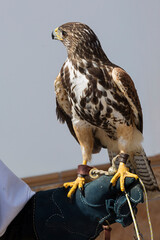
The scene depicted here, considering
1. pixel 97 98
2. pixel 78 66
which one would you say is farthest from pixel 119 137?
pixel 78 66

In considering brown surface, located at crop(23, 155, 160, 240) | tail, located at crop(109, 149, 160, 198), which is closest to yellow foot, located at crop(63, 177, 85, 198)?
tail, located at crop(109, 149, 160, 198)

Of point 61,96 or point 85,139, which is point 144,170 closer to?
point 85,139

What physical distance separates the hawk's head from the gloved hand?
1.55 ft

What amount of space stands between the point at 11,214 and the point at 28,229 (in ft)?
0.44

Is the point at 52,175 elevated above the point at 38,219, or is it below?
below

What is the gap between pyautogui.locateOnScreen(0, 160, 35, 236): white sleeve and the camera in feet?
3.29

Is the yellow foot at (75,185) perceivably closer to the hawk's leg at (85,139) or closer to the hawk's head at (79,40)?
the hawk's leg at (85,139)

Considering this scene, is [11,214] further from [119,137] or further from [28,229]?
[119,137]

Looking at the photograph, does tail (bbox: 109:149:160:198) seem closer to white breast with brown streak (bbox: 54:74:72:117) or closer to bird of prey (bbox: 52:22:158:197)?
bird of prey (bbox: 52:22:158:197)

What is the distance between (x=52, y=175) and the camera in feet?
7.05

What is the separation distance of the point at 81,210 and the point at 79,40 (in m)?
0.62

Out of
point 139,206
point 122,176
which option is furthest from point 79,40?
point 139,206

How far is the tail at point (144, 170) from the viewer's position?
152 cm

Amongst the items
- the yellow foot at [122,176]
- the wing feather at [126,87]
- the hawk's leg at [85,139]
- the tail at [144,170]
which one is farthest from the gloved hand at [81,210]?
the tail at [144,170]
